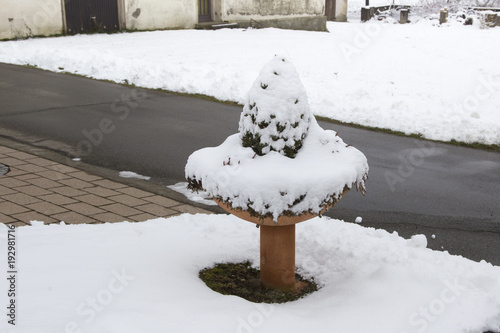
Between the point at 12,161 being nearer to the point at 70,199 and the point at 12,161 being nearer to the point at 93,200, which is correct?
the point at 70,199

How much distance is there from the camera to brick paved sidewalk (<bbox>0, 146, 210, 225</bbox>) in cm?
507

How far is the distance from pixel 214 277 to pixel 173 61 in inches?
420

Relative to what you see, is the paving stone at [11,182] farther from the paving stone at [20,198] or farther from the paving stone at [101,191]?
the paving stone at [101,191]

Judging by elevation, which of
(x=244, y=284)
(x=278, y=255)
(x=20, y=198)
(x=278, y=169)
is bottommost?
(x=244, y=284)

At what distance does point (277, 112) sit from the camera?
3.43 m

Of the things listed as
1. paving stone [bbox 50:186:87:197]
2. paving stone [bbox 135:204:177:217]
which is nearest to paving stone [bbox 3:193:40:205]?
paving stone [bbox 50:186:87:197]

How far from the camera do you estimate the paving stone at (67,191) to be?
5.66m

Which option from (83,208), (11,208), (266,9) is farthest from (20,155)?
(266,9)

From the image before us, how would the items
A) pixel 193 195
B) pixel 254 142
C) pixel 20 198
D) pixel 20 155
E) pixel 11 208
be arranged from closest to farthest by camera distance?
pixel 254 142
pixel 11 208
pixel 20 198
pixel 193 195
pixel 20 155

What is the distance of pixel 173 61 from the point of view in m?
14.0

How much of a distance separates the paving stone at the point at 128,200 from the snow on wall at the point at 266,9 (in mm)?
16772

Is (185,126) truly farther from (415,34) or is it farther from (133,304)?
(415,34)

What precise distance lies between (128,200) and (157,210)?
1.30 ft

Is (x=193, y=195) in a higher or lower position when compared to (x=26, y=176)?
lower
